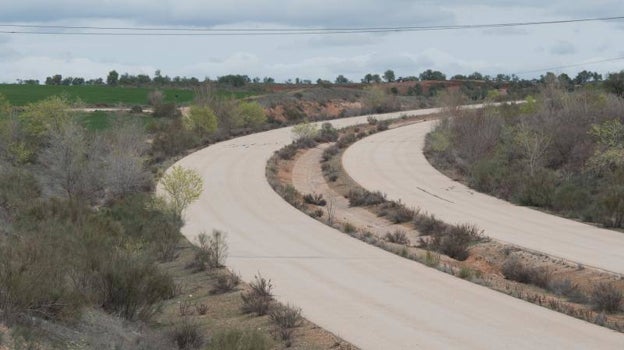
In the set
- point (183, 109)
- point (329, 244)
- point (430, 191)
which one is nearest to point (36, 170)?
point (430, 191)

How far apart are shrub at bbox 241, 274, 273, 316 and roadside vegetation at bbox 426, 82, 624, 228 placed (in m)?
16.7

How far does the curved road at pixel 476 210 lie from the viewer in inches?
939

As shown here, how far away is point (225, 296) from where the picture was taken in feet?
55.7

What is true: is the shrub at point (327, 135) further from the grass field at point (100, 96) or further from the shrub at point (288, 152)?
the grass field at point (100, 96)

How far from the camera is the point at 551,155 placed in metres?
42.3

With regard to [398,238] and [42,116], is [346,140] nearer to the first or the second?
[42,116]

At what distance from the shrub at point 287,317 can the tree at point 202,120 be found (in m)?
58.4

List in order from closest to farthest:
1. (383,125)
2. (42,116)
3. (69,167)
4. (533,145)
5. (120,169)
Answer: (69,167)
(120,169)
(533,145)
(42,116)
(383,125)

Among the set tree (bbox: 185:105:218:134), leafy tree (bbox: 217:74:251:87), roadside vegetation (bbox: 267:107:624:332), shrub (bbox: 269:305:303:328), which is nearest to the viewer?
shrub (bbox: 269:305:303:328)

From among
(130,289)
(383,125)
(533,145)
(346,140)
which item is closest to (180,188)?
(130,289)

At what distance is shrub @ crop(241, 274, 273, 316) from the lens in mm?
14878

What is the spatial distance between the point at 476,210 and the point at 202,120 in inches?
1682

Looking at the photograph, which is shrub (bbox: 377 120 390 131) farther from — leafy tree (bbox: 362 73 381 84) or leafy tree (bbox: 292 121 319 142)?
leafy tree (bbox: 362 73 381 84)

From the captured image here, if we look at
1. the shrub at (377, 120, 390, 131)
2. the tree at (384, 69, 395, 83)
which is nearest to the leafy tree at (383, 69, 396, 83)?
the tree at (384, 69, 395, 83)
